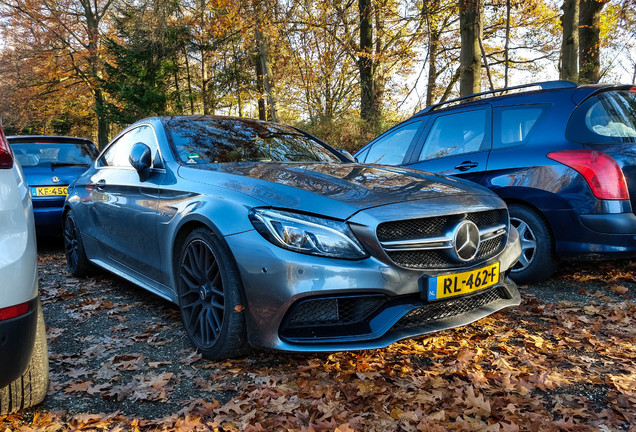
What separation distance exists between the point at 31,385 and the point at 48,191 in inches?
193

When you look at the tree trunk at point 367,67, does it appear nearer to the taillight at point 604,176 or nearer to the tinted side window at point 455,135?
the tinted side window at point 455,135

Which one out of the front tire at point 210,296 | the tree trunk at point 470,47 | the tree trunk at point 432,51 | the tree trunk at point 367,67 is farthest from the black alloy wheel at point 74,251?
the tree trunk at point 432,51

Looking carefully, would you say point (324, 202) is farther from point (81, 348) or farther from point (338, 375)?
point (81, 348)

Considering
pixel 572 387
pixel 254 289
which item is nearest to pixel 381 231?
pixel 254 289

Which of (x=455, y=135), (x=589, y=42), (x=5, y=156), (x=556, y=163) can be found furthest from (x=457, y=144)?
(x=589, y=42)

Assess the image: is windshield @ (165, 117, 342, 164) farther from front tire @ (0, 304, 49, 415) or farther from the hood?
front tire @ (0, 304, 49, 415)

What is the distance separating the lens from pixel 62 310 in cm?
398

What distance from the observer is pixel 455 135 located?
15.7ft

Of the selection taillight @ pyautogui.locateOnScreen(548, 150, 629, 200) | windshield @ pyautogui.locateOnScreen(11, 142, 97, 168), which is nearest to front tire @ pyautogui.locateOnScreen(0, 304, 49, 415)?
taillight @ pyautogui.locateOnScreen(548, 150, 629, 200)

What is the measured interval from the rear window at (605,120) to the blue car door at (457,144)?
78cm

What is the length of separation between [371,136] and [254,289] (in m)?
11.7

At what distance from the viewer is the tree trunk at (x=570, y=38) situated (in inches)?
393

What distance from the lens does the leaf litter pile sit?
2174mm

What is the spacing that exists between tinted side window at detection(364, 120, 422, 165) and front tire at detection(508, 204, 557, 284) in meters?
1.50
